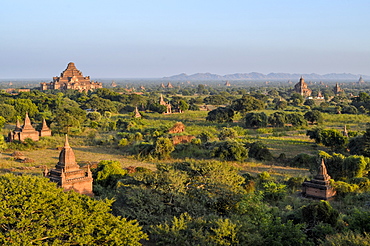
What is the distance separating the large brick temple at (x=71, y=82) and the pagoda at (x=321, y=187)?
85.5 metres

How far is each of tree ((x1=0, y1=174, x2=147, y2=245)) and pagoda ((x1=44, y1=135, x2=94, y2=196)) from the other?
454 cm

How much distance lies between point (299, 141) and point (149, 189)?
71.1ft

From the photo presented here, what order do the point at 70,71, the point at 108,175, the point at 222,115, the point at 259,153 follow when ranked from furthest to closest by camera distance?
the point at 70,71 → the point at 222,115 → the point at 259,153 → the point at 108,175

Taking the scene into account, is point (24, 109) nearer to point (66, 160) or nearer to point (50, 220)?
point (66, 160)

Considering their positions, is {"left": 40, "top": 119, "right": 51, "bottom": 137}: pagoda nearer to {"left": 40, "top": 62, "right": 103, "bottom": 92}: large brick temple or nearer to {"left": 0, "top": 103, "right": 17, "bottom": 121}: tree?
{"left": 0, "top": 103, "right": 17, "bottom": 121}: tree

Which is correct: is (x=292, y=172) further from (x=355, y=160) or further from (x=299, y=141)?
(x=299, y=141)

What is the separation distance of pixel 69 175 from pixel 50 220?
20.0ft

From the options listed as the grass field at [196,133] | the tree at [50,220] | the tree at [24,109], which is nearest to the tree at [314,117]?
the grass field at [196,133]

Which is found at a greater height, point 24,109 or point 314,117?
point 24,109

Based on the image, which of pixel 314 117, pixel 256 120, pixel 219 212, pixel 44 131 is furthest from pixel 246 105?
pixel 219 212

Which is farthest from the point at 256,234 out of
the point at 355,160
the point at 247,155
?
the point at 247,155

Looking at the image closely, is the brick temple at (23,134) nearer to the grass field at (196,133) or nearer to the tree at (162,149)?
the grass field at (196,133)

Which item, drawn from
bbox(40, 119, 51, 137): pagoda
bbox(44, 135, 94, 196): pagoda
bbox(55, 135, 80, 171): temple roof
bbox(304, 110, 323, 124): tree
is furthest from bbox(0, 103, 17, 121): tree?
bbox(304, 110, 323, 124): tree

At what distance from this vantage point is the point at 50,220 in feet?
33.4
